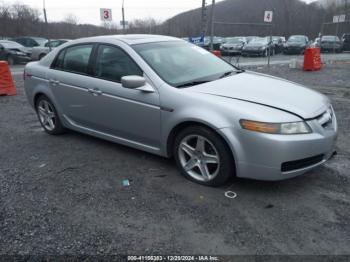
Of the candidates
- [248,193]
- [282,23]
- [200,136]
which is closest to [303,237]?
[248,193]

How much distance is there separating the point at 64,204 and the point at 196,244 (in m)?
1.47

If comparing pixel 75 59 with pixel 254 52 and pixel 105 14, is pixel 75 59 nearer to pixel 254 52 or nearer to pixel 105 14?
pixel 105 14

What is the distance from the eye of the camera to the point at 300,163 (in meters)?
3.21

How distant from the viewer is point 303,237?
108 inches

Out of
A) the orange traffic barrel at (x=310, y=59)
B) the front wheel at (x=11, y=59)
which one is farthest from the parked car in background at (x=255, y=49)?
the front wheel at (x=11, y=59)

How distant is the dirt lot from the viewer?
2.68m

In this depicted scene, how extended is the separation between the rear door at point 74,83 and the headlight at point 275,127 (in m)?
2.26

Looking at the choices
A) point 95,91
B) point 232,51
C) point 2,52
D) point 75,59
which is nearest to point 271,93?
point 95,91

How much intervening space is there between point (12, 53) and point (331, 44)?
24.9 meters

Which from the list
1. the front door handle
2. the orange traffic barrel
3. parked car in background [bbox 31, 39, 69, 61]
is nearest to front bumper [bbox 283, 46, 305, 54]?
the orange traffic barrel

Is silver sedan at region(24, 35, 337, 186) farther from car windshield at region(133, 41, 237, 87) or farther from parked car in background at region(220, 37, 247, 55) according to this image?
parked car in background at region(220, 37, 247, 55)

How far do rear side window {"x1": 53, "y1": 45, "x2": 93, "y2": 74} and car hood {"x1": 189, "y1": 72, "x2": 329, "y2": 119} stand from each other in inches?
69.4

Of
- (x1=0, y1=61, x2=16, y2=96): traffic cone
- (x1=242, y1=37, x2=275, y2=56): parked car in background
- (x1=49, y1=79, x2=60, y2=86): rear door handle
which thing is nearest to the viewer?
(x1=49, y1=79, x2=60, y2=86): rear door handle

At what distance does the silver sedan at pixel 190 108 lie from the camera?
124 inches
